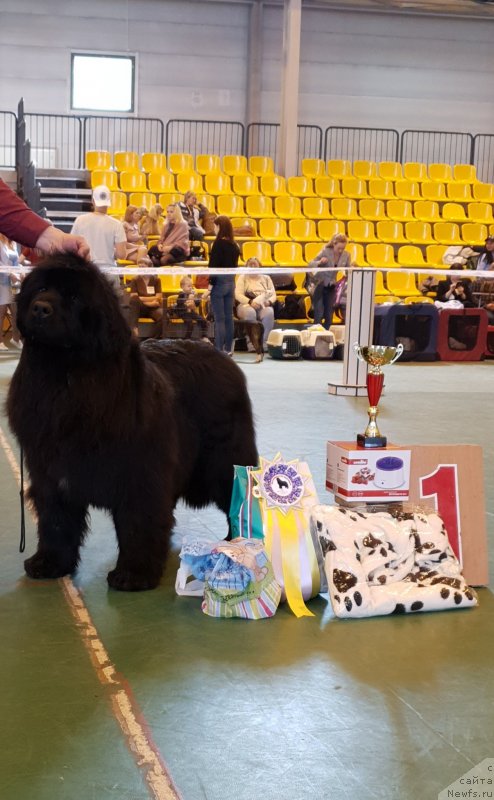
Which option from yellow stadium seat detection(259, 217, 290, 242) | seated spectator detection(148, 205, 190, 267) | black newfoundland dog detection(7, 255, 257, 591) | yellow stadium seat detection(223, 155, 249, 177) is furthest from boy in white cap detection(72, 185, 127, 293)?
yellow stadium seat detection(223, 155, 249, 177)

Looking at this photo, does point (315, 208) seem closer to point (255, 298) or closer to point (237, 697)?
point (255, 298)

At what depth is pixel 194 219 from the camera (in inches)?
525

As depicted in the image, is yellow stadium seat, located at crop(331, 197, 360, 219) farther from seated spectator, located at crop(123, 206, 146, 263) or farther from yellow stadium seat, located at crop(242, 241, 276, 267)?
seated spectator, located at crop(123, 206, 146, 263)

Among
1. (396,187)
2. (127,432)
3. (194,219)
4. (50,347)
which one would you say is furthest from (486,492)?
(396,187)

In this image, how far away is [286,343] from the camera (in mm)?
11383

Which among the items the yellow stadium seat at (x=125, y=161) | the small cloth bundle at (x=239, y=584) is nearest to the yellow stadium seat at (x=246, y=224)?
the yellow stadium seat at (x=125, y=161)

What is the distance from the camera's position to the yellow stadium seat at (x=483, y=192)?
1731 centimetres

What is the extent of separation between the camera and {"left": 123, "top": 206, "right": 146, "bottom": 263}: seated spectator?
38.3 ft

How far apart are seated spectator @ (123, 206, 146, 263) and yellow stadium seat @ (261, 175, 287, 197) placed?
13.9 feet

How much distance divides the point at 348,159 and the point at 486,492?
14489 millimetres

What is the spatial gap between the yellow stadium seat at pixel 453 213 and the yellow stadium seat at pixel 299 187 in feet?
7.90

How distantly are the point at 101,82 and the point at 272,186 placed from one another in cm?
374

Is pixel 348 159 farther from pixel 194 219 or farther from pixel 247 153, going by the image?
pixel 194 219

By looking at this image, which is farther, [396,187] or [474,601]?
[396,187]
